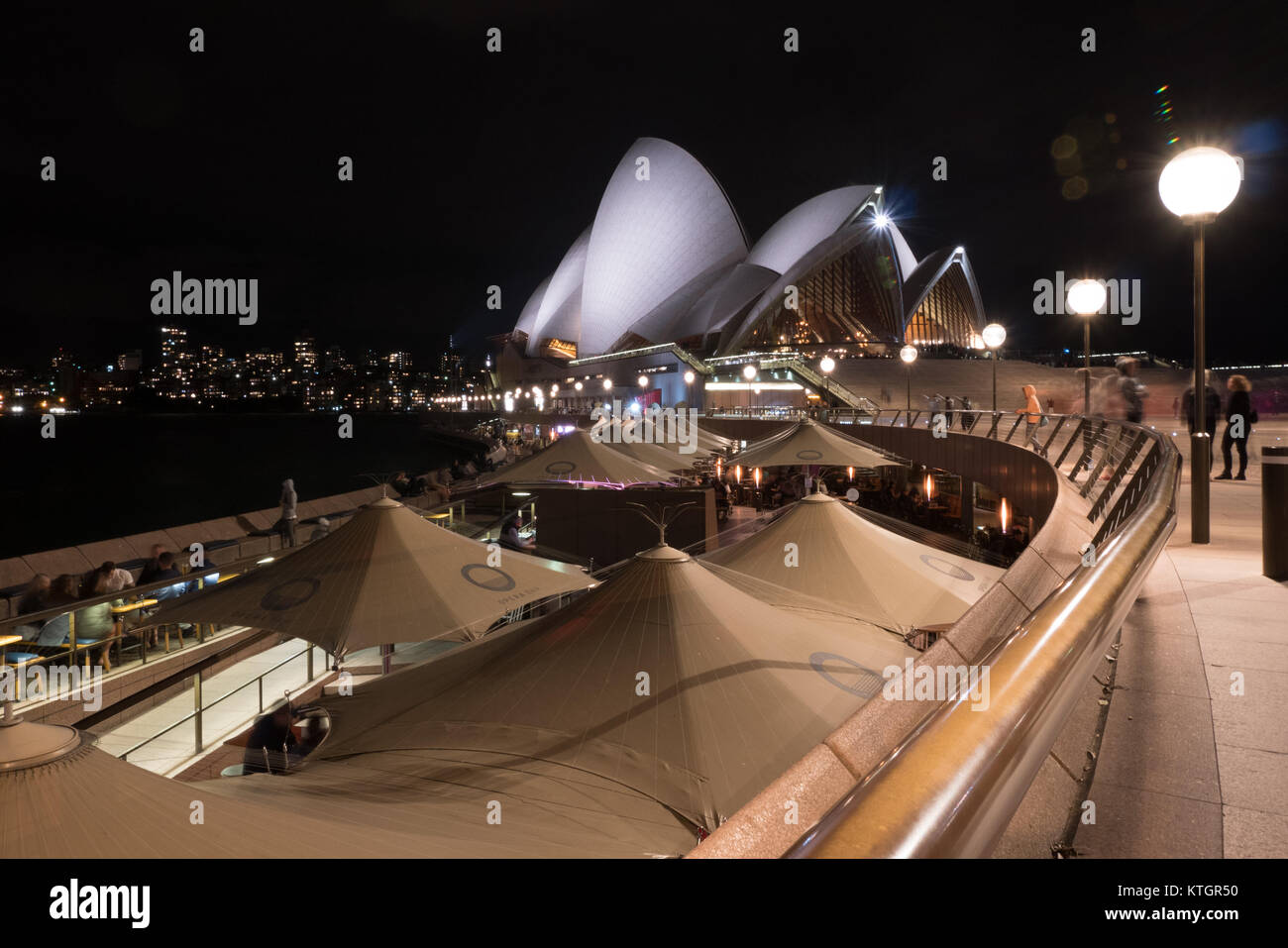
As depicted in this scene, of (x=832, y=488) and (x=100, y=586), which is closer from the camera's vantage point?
(x=100, y=586)

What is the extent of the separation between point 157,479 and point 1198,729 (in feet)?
185

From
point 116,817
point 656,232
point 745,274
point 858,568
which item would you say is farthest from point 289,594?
point 656,232

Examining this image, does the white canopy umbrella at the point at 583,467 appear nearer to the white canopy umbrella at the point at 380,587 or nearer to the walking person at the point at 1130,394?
the white canopy umbrella at the point at 380,587

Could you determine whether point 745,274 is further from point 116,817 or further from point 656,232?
point 116,817

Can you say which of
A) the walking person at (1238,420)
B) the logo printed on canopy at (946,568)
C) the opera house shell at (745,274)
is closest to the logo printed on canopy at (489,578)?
the logo printed on canopy at (946,568)

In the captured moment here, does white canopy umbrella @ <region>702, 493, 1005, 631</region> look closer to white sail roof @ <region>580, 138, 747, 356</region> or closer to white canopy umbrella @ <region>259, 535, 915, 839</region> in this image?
white canopy umbrella @ <region>259, 535, 915, 839</region>

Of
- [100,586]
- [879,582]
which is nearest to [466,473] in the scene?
[100,586]

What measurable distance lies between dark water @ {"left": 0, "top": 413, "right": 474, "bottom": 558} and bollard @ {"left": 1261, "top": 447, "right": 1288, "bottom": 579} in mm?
27587

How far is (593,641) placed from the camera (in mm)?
4812

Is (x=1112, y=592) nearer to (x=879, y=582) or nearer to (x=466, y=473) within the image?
(x=879, y=582)

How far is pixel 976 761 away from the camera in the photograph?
88cm

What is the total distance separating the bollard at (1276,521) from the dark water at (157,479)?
27.6 m
